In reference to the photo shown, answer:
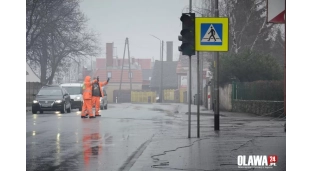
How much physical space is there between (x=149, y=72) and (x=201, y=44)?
10297 cm

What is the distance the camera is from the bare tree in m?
42.4

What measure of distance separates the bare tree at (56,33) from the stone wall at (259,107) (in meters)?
14.2

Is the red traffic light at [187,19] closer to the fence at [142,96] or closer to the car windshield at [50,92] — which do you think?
the car windshield at [50,92]

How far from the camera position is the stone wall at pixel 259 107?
28.6 metres

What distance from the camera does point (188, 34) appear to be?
14.9 m

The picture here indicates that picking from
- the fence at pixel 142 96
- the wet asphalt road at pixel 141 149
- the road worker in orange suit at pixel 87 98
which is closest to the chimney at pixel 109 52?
the fence at pixel 142 96

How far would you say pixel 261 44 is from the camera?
49.5m

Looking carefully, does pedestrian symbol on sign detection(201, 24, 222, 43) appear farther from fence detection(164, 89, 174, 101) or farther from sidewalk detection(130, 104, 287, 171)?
fence detection(164, 89, 174, 101)

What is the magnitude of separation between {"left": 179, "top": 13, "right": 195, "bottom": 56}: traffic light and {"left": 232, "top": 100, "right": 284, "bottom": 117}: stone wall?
1439 centimetres

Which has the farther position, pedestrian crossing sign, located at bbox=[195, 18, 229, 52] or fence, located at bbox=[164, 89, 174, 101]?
fence, located at bbox=[164, 89, 174, 101]

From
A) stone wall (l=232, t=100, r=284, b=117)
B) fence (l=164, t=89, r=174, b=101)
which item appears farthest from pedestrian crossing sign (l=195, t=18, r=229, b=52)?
fence (l=164, t=89, r=174, b=101)

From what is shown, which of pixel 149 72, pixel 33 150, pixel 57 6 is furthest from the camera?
pixel 149 72
